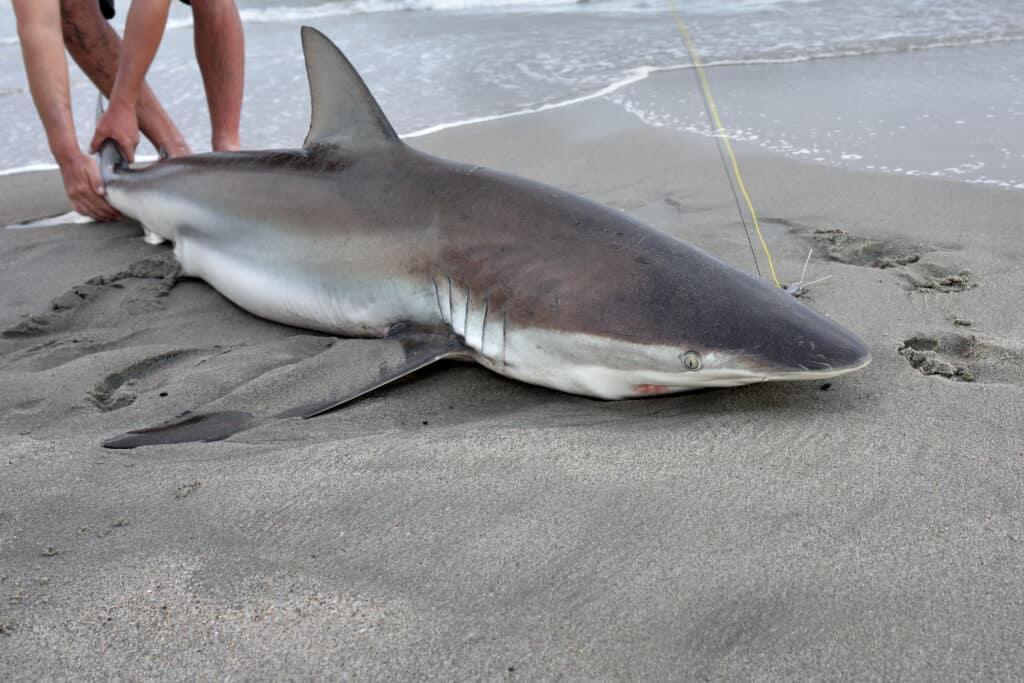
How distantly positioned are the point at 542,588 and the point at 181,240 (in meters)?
2.55

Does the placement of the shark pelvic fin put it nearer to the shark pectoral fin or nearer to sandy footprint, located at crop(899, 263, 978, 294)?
the shark pectoral fin

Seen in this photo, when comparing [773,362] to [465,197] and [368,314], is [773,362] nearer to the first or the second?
[465,197]

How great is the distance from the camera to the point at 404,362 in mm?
2412

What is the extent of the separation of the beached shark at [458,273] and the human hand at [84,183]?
0.75 meters

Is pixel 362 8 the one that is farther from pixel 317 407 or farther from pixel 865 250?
pixel 317 407

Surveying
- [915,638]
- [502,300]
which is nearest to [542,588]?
[915,638]

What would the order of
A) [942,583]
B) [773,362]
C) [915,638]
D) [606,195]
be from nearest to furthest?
[915,638] → [942,583] → [773,362] → [606,195]

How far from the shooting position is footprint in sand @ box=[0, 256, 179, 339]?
3.12m

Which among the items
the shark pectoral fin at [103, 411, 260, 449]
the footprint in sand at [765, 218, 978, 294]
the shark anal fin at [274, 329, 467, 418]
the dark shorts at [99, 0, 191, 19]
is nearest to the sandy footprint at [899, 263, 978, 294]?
the footprint in sand at [765, 218, 978, 294]

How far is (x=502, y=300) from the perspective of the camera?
7.61ft

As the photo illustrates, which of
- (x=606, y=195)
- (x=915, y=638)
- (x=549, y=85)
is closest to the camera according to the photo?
(x=915, y=638)

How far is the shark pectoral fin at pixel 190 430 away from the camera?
6.79 ft

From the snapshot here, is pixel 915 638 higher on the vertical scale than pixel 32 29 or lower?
lower

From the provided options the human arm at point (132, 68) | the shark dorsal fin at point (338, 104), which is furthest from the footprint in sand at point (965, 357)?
the human arm at point (132, 68)
